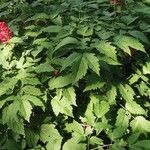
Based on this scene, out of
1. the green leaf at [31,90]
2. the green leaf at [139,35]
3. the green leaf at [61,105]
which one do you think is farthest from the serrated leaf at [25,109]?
the green leaf at [139,35]

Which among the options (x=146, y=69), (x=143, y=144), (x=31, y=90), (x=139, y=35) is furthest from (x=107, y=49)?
(x=143, y=144)

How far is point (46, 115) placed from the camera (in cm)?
322

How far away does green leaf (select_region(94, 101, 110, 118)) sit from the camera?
319cm

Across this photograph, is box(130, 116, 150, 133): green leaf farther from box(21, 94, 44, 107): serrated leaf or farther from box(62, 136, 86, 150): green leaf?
box(21, 94, 44, 107): serrated leaf

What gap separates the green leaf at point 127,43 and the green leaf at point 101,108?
19.8 inches

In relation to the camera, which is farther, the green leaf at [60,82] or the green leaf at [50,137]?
the green leaf at [50,137]

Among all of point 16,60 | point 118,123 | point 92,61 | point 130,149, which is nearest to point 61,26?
point 16,60

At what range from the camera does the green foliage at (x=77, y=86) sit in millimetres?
2918

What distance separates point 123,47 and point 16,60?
0.96m

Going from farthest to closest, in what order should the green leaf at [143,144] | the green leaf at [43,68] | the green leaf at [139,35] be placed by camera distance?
the green leaf at [139,35] → the green leaf at [43,68] → the green leaf at [143,144]

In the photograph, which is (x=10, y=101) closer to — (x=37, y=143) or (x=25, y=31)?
(x=37, y=143)

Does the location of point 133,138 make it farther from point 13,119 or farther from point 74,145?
point 13,119

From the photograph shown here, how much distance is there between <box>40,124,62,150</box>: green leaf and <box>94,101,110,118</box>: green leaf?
0.39 meters

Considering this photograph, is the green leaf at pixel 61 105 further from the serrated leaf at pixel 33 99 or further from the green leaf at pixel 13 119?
the green leaf at pixel 13 119
